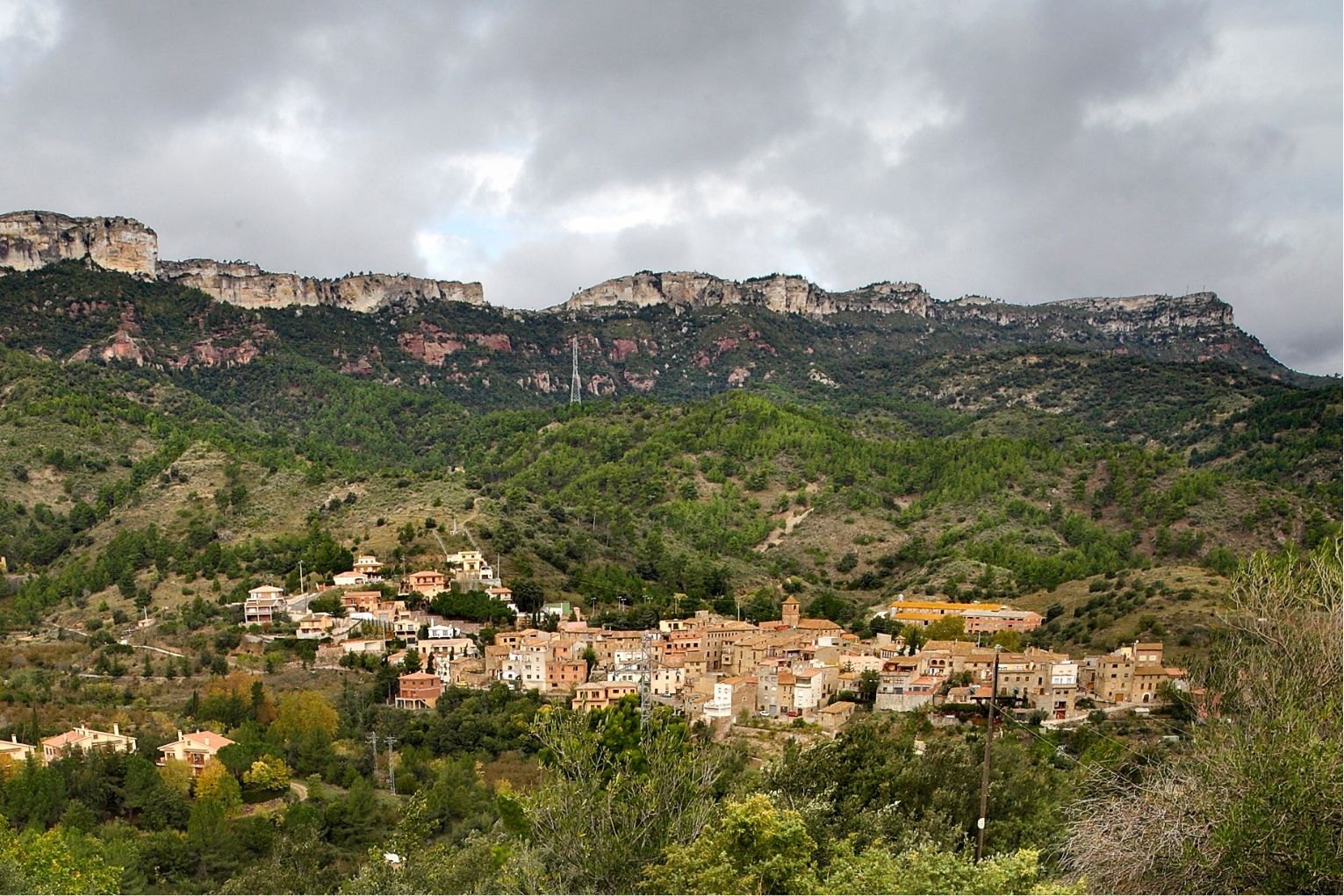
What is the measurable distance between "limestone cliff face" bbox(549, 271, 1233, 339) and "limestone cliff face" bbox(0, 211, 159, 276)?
71.0 meters

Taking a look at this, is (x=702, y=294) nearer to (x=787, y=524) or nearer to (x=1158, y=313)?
(x=1158, y=313)

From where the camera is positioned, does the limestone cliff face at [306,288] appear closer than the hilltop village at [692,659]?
No

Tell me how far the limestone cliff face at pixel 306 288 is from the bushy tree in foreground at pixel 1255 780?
5275 inches

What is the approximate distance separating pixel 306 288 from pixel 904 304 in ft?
362

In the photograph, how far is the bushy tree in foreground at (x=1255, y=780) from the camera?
8.77 meters

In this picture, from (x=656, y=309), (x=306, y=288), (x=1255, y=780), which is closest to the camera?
(x=1255, y=780)

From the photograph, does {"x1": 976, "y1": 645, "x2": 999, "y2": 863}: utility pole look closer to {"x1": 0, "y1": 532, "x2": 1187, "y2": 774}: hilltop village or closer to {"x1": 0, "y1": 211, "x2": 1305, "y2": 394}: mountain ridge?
{"x1": 0, "y1": 532, "x2": 1187, "y2": 774}: hilltop village

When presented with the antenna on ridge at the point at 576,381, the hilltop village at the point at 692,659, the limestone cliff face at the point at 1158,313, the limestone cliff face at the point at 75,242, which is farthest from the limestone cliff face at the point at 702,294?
the hilltop village at the point at 692,659

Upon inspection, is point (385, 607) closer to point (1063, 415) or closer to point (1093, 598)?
point (1093, 598)

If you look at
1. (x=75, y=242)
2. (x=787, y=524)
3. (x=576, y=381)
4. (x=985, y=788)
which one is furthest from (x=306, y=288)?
(x=985, y=788)

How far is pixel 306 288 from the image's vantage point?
137375mm

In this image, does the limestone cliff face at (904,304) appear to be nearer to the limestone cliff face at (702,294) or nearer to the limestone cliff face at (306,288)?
the limestone cliff face at (702,294)

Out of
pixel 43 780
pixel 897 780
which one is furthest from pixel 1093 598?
pixel 43 780

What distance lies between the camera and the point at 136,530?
5072 centimetres
